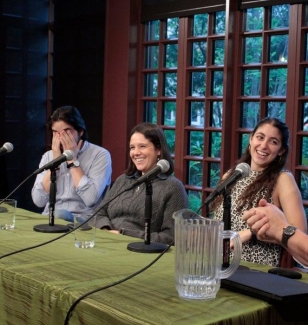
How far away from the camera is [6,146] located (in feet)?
9.05

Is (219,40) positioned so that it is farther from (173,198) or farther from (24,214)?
(24,214)

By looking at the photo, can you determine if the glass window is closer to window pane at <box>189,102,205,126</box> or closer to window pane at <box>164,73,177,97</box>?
window pane at <box>164,73,177,97</box>

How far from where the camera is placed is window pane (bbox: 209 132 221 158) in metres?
4.36

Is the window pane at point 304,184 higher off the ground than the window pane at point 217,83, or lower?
lower

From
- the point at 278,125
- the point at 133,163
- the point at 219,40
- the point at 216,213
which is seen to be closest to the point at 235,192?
the point at 216,213

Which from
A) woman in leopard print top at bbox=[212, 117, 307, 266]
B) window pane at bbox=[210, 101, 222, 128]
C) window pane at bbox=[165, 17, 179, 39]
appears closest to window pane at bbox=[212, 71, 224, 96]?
window pane at bbox=[210, 101, 222, 128]

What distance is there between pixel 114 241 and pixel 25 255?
0.42 metres

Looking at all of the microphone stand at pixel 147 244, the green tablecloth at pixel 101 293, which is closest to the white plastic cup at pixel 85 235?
the green tablecloth at pixel 101 293

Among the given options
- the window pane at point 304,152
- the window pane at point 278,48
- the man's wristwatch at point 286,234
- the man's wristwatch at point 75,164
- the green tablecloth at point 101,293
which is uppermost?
the window pane at point 278,48

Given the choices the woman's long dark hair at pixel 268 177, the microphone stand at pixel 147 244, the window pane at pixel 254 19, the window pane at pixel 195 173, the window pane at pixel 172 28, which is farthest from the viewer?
the window pane at pixel 172 28

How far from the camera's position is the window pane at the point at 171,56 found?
15.3ft

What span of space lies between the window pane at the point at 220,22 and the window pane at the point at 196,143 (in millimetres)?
725

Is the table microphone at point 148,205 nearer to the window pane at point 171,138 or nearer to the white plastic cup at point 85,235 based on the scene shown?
the white plastic cup at point 85,235

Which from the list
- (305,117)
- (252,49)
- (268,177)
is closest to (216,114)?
(252,49)
